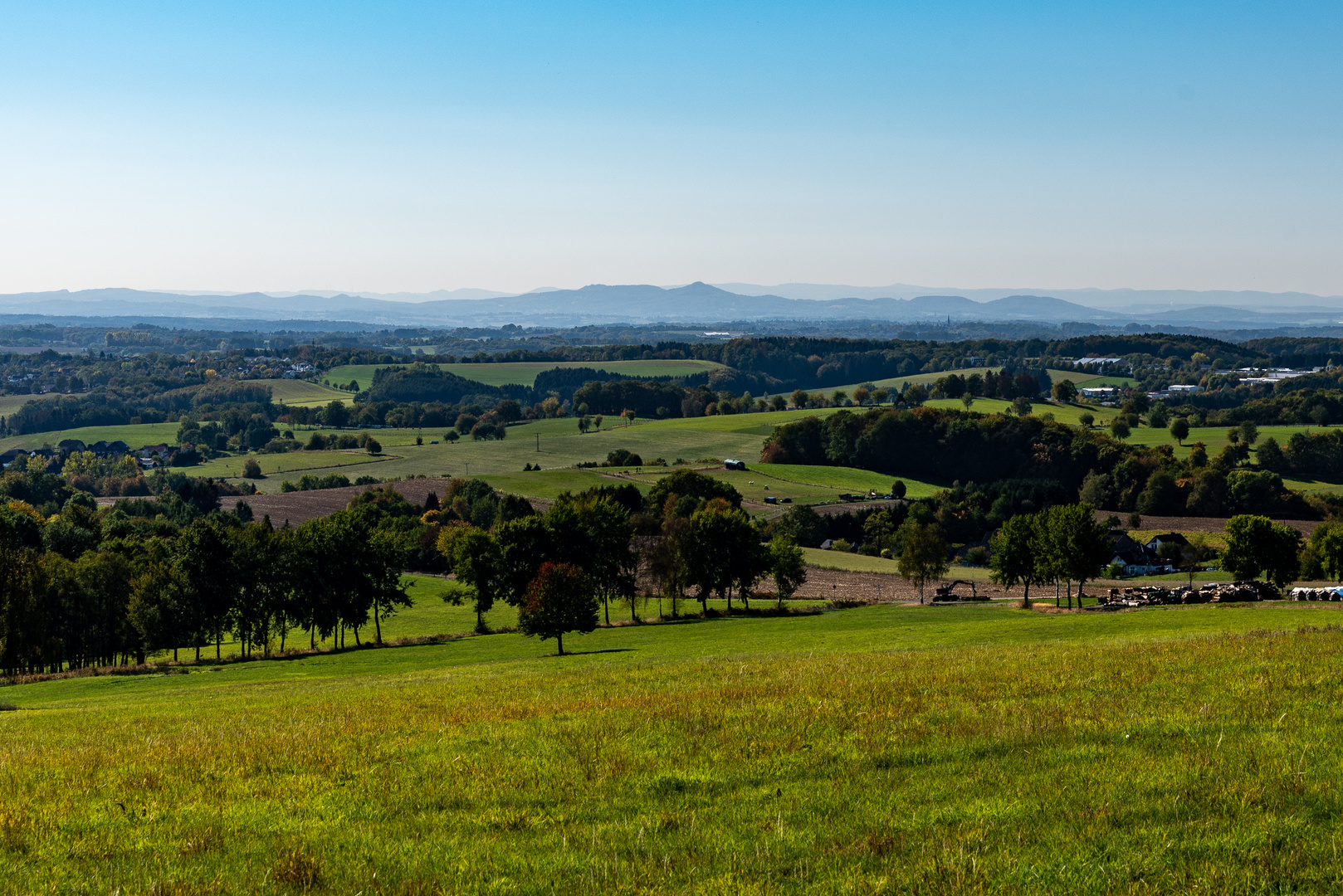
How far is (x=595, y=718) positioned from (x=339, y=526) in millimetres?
60260

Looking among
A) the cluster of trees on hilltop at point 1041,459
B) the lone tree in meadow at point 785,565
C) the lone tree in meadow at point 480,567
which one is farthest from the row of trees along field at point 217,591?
the cluster of trees on hilltop at point 1041,459

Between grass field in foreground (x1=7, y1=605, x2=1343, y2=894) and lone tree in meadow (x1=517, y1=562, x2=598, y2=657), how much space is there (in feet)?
107

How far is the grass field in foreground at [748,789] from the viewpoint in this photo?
8391mm

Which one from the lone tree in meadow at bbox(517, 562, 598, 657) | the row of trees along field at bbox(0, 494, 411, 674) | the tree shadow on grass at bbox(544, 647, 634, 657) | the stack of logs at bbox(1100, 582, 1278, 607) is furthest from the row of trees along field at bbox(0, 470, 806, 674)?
the stack of logs at bbox(1100, 582, 1278, 607)

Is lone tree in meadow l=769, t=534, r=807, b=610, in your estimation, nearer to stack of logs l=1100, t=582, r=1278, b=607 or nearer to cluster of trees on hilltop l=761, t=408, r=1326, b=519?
stack of logs l=1100, t=582, r=1278, b=607

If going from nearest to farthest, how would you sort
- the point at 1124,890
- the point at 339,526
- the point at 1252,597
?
the point at 1124,890 → the point at 1252,597 → the point at 339,526

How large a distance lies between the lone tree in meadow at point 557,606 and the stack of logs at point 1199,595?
36.8 metres

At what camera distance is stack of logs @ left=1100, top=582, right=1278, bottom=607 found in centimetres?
6109

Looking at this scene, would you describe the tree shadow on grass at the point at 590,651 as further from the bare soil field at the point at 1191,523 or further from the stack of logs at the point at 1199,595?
the bare soil field at the point at 1191,523

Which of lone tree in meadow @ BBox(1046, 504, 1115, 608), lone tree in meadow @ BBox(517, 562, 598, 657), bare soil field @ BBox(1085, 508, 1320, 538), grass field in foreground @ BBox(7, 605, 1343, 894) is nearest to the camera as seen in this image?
grass field in foreground @ BBox(7, 605, 1343, 894)

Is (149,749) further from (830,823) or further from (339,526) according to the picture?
(339,526)

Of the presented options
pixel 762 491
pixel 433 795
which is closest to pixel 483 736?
pixel 433 795

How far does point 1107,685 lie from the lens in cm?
1548

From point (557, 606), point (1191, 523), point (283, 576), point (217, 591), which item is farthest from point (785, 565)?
point (1191, 523)
